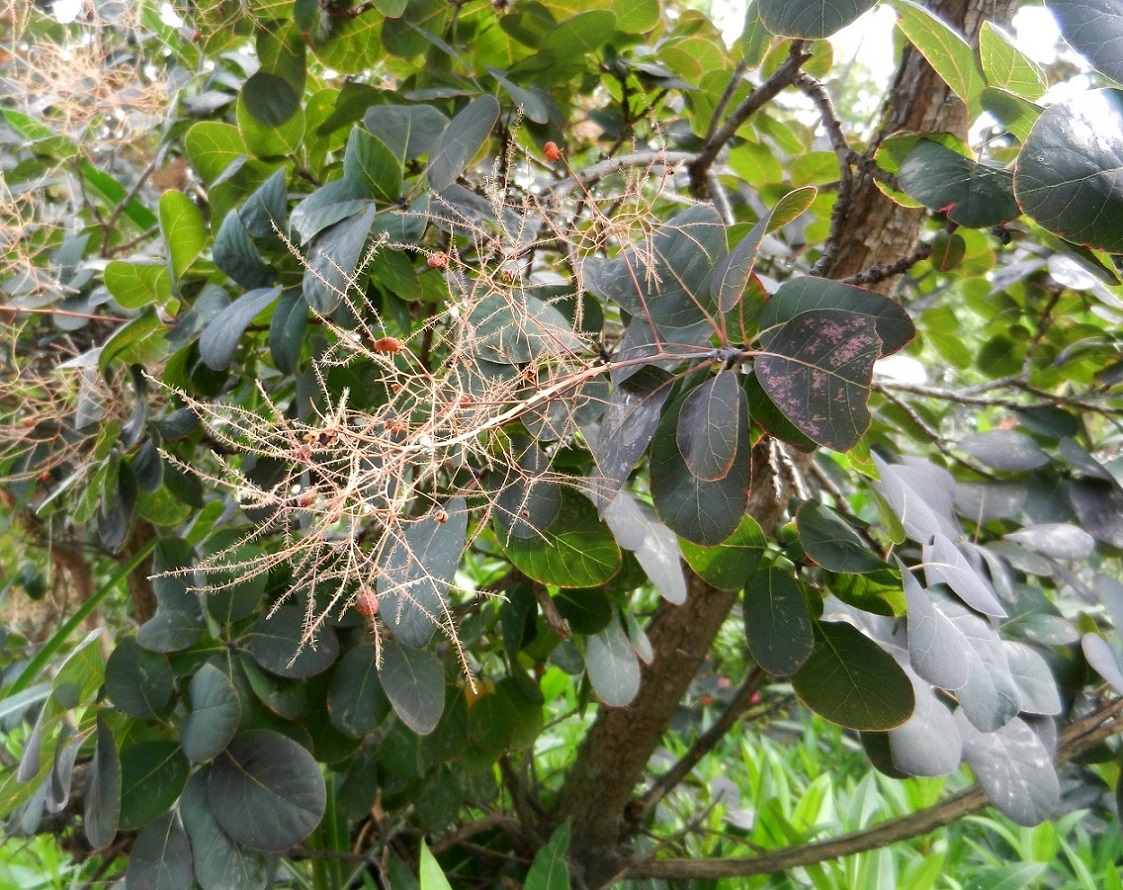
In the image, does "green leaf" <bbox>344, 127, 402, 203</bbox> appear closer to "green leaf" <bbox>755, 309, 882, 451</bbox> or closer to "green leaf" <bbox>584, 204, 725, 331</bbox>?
"green leaf" <bbox>584, 204, 725, 331</bbox>

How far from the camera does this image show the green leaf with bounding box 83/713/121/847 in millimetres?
574

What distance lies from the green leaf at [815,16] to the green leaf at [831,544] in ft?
1.02

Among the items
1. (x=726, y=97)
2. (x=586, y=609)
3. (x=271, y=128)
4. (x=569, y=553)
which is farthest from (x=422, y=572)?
(x=726, y=97)

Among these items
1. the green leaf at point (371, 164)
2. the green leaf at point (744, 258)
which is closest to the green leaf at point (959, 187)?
the green leaf at point (744, 258)

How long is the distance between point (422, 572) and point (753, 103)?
21.7 inches

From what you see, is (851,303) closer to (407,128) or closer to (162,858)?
(407,128)

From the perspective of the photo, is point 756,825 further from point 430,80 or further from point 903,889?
point 430,80

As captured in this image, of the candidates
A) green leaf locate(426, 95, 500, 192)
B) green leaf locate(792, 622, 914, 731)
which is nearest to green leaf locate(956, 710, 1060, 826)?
green leaf locate(792, 622, 914, 731)

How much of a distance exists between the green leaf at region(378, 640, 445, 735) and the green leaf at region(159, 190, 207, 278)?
14.2 inches

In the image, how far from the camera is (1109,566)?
1354mm

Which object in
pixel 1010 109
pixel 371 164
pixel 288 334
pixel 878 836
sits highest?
pixel 1010 109

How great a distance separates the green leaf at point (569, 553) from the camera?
60 centimetres

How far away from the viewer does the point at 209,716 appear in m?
0.62

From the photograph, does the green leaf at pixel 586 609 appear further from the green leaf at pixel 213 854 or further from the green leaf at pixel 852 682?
the green leaf at pixel 213 854
